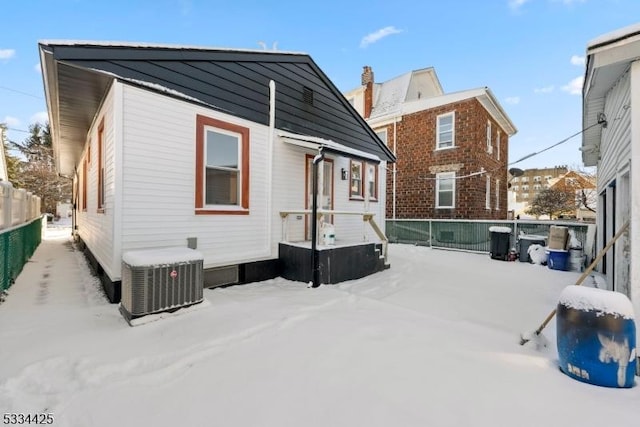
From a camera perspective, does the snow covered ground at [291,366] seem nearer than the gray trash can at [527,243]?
Yes

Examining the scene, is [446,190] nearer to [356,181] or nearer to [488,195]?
[488,195]

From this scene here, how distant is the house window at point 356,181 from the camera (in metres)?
8.89

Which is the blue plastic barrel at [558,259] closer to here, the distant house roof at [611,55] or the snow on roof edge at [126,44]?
the distant house roof at [611,55]

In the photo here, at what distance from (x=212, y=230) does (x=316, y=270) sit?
218cm

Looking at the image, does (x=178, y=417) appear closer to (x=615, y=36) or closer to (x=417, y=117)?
(x=615, y=36)

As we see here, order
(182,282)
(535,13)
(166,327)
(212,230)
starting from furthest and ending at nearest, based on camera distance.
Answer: (535,13) → (212,230) → (182,282) → (166,327)

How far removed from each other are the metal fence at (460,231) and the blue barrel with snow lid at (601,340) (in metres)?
8.44

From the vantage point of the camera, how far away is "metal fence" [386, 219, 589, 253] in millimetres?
9894

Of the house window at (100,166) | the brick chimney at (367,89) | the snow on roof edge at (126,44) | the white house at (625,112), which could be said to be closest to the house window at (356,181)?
the snow on roof edge at (126,44)

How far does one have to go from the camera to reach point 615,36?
307cm

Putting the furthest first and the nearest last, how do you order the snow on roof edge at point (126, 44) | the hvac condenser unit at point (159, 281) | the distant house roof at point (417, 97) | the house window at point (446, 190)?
the house window at point (446, 190), the distant house roof at point (417, 97), the snow on roof edge at point (126, 44), the hvac condenser unit at point (159, 281)

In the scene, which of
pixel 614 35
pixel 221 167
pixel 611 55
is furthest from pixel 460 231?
pixel 221 167

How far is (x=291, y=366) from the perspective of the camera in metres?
2.68

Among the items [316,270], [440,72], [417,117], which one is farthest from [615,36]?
[440,72]
